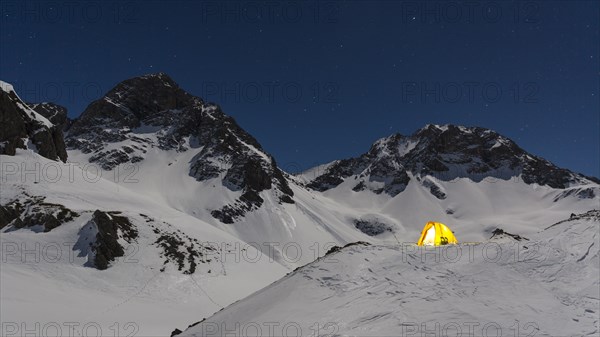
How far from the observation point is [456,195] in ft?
652

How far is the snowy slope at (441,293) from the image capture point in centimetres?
1185

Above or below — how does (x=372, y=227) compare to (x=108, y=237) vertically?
above

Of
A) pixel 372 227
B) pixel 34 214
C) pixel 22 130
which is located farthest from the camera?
pixel 372 227

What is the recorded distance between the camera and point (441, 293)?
13.5 m

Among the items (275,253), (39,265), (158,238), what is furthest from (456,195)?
(39,265)

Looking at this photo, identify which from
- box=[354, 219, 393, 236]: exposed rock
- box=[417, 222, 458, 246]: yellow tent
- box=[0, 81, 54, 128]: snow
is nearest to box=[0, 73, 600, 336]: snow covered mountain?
box=[0, 81, 54, 128]: snow

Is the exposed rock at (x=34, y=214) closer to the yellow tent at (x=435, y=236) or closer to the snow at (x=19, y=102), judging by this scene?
the snow at (x=19, y=102)

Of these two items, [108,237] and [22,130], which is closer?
[108,237]

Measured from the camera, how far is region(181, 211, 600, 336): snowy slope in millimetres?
11852

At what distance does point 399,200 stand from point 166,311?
7058 inches

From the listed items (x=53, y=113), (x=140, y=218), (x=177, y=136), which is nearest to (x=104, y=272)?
(x=140, y=218)

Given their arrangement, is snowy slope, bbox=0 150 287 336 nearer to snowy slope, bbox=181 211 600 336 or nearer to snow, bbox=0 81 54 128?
snow, bbox=0 81 54 128

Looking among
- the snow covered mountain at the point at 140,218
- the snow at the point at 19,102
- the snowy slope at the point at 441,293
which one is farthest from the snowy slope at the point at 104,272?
the snowy slope at the point at 441,293

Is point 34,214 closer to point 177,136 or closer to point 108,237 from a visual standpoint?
point 108,237
